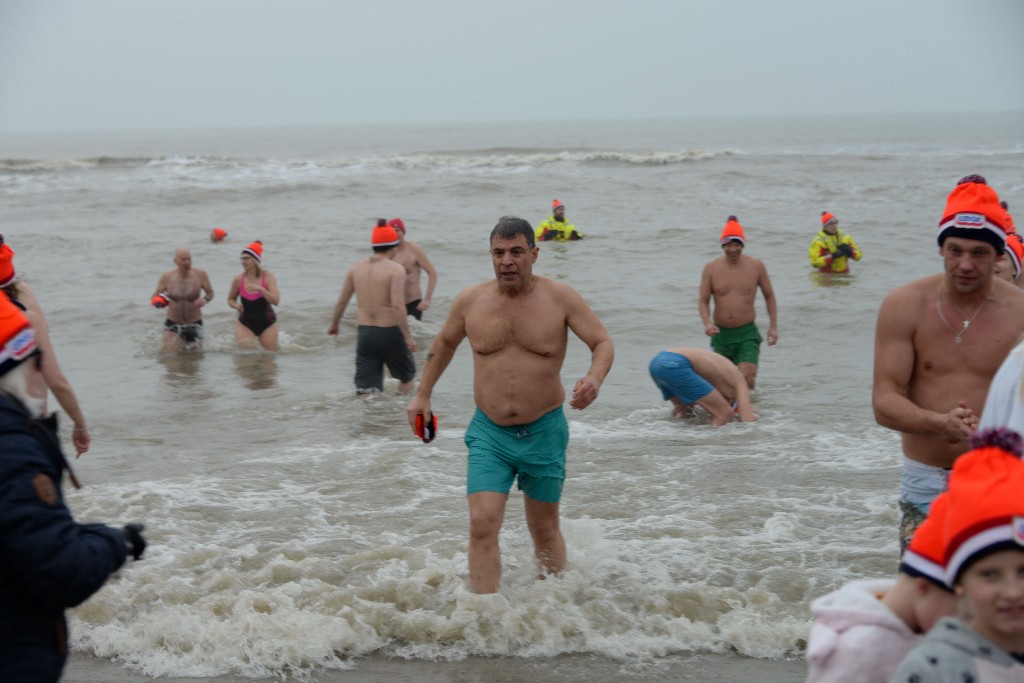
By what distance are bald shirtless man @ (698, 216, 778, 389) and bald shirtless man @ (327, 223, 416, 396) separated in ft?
9.77

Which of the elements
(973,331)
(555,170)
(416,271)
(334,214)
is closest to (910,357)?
(973,331)

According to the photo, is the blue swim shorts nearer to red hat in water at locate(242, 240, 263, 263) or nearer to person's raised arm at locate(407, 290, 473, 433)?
person's raised arm at locate(407, 290, 473, 433)

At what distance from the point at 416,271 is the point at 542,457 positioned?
28.3ft

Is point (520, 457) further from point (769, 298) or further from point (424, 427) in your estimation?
point (769, 298)

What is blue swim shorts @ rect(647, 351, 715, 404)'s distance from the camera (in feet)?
30.8

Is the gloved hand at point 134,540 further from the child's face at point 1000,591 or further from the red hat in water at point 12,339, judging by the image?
the child's face at point 1000,591

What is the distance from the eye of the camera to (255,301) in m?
13.3

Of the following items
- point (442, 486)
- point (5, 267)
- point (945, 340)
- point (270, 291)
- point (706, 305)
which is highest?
point (945, 340)

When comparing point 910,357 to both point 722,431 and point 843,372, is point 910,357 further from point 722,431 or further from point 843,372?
point 843,372

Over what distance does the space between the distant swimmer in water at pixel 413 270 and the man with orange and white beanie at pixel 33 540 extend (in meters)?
10.6

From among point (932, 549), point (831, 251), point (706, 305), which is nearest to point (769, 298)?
point (706, 305)

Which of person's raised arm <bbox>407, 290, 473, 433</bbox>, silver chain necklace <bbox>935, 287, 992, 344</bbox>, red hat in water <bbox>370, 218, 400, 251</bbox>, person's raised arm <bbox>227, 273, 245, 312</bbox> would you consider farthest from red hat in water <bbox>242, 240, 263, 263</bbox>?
silver chain necklace <bbox>935, 287, 992, 344</bbox>

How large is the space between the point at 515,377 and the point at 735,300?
5.65m

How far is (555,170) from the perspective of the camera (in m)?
46.7
